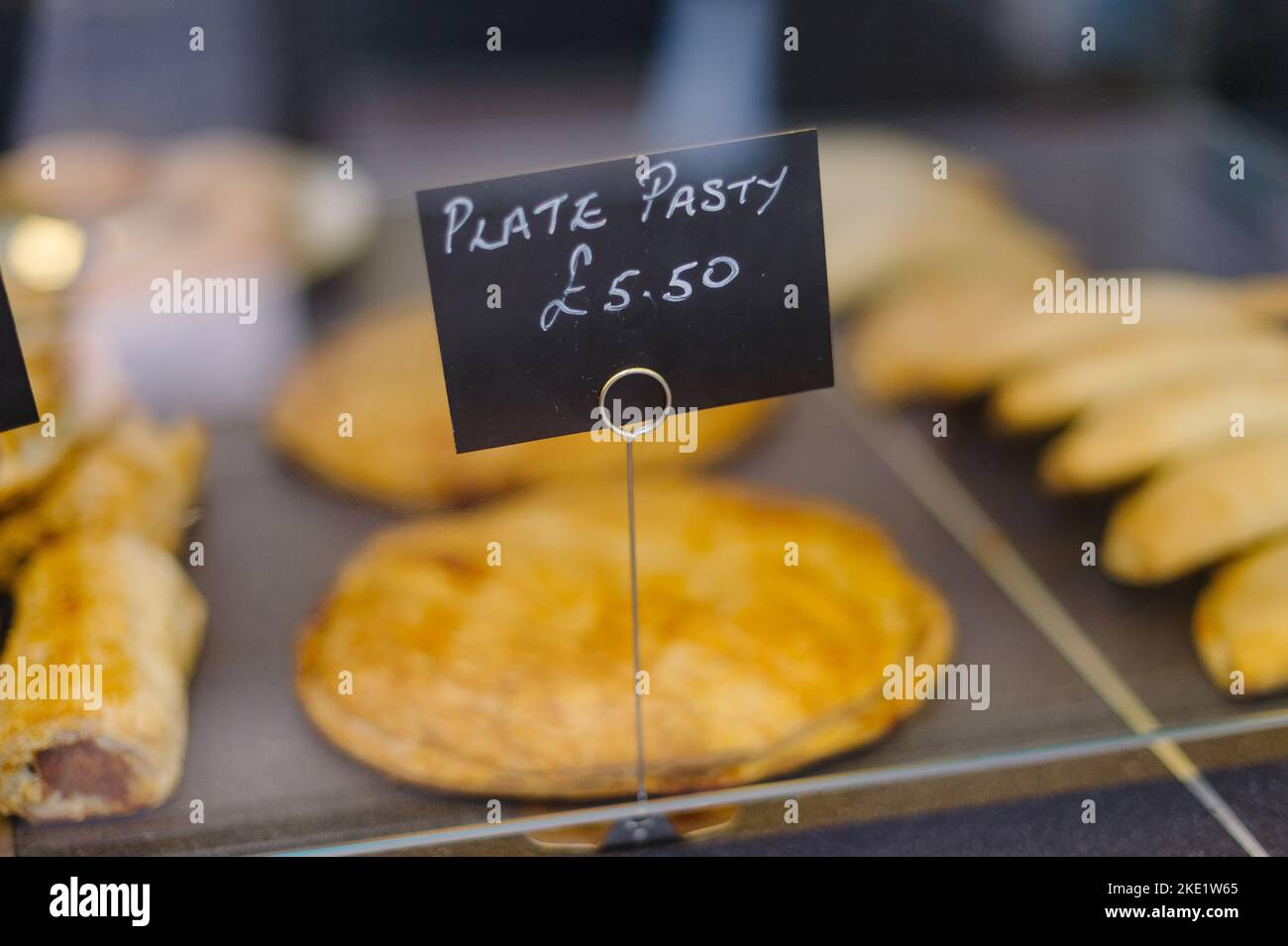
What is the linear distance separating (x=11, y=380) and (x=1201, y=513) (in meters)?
1.19

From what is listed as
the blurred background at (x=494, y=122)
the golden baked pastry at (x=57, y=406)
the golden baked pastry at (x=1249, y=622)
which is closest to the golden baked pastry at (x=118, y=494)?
the golden baked pastry at (x=57, y=406)

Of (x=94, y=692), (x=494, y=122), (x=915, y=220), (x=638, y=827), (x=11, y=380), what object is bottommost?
(x=638, y=827)

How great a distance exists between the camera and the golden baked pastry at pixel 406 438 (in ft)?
4.55

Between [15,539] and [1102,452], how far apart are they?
46.1 inches

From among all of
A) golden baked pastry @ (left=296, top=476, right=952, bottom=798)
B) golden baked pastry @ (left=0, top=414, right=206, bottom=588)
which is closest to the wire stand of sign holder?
golden baked pastry @ (left=296, top=476, right=952, bottom=798)

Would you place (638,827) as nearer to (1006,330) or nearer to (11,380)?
(11,380)

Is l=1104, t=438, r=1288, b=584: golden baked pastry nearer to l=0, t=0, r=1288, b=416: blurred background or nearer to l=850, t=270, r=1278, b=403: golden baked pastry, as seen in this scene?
l=850, t=270, r=1278, b=403: golden baked pastry

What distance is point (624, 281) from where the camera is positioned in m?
0.91

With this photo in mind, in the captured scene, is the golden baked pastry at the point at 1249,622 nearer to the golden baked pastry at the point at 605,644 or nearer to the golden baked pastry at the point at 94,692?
the golden baked pastry at the point at 605,644

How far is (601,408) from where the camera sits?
96 centimetres

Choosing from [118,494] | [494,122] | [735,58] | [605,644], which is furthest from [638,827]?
[735,58]

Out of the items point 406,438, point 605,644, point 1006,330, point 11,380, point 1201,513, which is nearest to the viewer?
point 11,380
